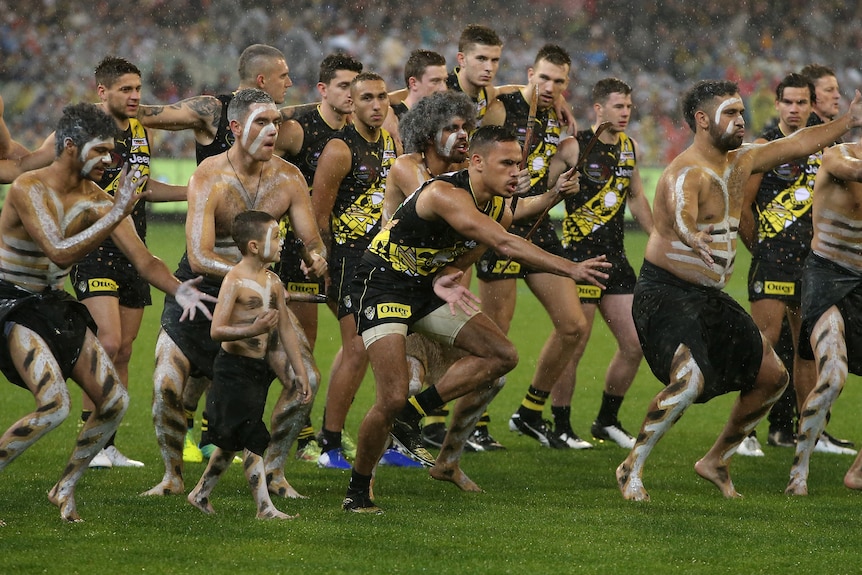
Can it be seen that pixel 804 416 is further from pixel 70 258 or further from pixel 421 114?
pixel 70 258

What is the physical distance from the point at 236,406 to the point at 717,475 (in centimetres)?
266

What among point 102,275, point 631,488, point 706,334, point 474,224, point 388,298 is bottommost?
point 631,488

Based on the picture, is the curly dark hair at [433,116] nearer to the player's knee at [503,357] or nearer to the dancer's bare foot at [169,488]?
the player's knee at [503,357]

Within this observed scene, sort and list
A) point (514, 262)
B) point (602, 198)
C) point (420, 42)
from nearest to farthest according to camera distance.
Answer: point (514, 262), point (602, 198), point (420, 42)

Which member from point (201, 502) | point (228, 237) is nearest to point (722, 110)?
point (228, 237)

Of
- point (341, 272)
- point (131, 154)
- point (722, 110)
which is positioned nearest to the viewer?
point (722, 110)

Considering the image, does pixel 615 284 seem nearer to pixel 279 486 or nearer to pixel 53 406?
pixel 279 486

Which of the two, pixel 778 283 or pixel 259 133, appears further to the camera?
pixel 778 283

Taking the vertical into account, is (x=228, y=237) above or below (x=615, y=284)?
above

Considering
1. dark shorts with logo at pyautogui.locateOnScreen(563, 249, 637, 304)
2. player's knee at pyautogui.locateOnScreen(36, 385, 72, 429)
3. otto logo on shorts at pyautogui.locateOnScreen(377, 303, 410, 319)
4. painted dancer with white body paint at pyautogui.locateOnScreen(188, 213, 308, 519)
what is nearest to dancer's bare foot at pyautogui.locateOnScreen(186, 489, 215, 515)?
painted dancer with white body paint at pyautogui.locateOnScreen(188, 213, 308, 519)

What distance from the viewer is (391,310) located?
6453mm

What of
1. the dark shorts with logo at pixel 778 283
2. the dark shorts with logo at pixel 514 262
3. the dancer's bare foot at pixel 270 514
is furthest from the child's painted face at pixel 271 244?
the dark shorts with logo at pixel 778 283

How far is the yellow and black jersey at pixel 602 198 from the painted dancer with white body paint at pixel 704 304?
232 centimetres

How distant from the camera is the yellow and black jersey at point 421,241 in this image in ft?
21.2
